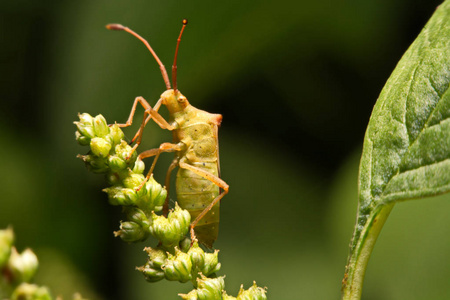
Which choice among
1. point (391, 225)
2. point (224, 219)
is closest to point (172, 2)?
point (224, 219)

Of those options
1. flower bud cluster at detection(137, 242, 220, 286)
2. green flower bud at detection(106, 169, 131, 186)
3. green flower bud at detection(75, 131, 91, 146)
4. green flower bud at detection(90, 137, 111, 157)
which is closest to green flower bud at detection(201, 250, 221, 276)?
flower bud cluster at detection(137, 242, 220, 286)

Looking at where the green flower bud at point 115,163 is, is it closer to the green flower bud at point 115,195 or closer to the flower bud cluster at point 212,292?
the green flower bud at point 115,195

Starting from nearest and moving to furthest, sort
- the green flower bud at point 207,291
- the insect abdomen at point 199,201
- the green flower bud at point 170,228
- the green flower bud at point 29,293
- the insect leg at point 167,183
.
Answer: the green flower bud at point 29,293
the green flower bud at point 207,291
the green flower bud at point 170,228
the insect leg at point 167,183
the insect abdomen at point 199,201

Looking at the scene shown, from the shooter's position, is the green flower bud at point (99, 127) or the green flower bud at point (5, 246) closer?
the green flower bud at point (5, 246)

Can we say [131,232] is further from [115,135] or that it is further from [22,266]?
[22,266]

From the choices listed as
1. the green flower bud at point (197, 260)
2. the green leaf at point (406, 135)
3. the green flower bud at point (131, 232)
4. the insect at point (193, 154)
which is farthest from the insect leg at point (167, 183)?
the green leaf at point (406, 135)

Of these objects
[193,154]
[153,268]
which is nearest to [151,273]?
[153,268]
